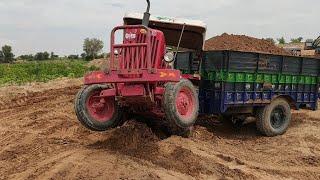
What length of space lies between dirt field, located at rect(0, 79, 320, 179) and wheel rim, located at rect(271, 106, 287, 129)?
0.32m

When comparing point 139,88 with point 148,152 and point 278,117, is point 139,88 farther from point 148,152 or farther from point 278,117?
point 278,117

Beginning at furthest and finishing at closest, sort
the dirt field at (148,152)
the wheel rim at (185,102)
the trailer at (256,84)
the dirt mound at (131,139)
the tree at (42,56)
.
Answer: the tree at (42,56) < the trailer at (256,84) < the dirt mound at (131,139) < the wheel rim at (185,102) < the dirt field at (148,152)

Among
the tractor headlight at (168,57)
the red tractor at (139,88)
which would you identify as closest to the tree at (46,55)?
the red tractor at (139,88)

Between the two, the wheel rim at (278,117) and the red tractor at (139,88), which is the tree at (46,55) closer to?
the wheel rim at (278,117)

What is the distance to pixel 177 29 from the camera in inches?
382

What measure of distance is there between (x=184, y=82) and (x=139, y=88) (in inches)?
30.5

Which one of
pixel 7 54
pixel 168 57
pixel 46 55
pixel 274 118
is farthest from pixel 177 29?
pixel 46 55

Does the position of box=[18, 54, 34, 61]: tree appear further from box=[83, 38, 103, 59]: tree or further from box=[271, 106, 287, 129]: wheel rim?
box=[271, 106, 287, 129]: wheel rim

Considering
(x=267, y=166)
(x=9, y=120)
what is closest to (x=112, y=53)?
(x=267, y=166)

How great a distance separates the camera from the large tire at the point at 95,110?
27.6 feet

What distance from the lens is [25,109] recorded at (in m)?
14.1

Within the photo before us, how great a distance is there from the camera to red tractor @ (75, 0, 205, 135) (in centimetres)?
773

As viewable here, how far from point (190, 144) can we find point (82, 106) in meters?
1.97

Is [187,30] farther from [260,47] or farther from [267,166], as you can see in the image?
[260,47]
